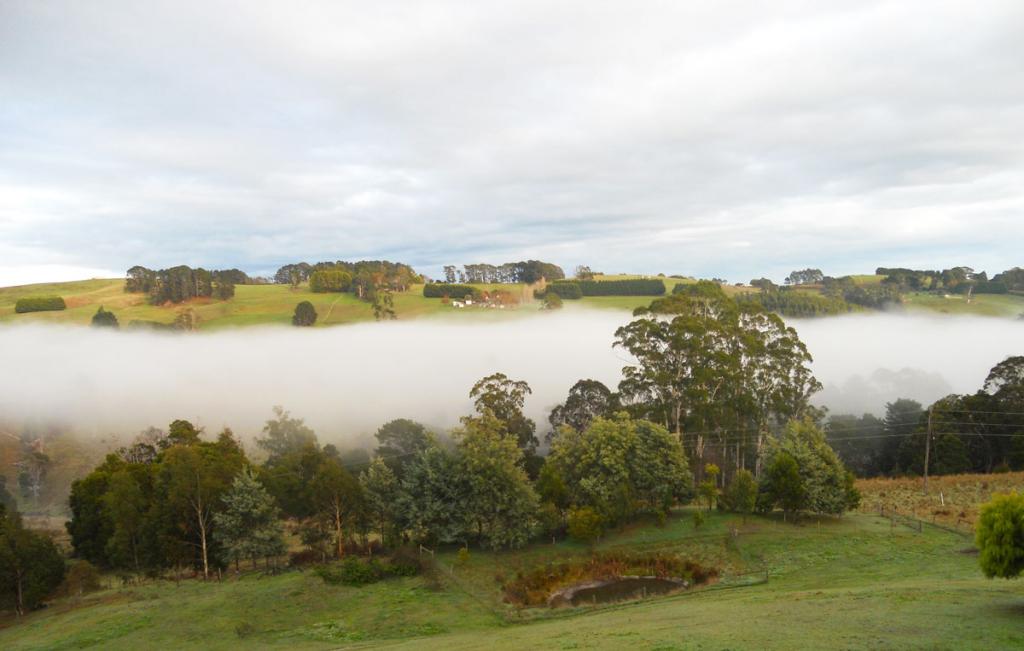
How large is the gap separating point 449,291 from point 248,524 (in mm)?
128953

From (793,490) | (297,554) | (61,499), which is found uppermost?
(793,490)

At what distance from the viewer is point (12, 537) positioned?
40875 millimetres

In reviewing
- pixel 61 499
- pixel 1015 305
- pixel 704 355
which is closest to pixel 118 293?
pixel 61 499

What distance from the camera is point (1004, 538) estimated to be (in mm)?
20969

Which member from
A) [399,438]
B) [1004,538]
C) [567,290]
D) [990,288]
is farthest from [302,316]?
[990,288]

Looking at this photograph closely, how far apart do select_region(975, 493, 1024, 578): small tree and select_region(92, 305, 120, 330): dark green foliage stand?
163905mm

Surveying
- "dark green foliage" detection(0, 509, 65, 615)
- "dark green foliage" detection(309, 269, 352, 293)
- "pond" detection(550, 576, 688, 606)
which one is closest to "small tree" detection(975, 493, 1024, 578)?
"pond" detection(550, 576, 688, 606)

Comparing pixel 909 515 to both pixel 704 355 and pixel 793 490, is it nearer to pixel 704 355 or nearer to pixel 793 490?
pixel 793 490

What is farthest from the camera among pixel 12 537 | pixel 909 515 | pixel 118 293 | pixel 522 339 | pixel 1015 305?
pixel 1015 305

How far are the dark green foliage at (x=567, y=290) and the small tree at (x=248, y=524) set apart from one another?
13564 cm

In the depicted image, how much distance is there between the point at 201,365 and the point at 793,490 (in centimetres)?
12808

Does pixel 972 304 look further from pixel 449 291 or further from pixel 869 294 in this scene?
pixel 449 291

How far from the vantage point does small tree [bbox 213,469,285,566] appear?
43.4 m

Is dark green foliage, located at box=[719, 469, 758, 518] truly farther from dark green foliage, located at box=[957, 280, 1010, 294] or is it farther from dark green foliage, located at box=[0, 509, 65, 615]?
dark green foliage, located at box=[957, 280, 1010, 294]
